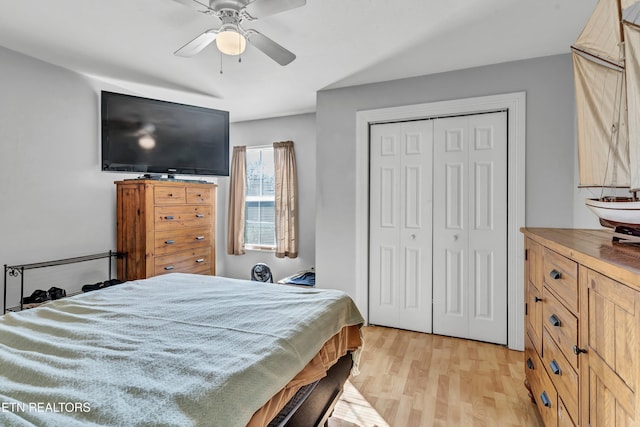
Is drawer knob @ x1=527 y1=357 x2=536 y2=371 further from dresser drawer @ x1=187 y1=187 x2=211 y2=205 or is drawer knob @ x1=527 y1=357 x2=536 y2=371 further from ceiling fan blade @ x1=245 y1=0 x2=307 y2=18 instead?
dresser drawer @ x1=187 y1=187 x2=211 y2=205

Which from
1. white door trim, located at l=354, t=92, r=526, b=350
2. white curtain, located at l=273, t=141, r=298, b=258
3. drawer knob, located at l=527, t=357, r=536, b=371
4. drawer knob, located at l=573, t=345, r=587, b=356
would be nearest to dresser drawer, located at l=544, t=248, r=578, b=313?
drawer knob, located at l=573, t=345, r=587, b=356

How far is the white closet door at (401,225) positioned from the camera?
3139mm

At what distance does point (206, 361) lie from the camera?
3.32 ft

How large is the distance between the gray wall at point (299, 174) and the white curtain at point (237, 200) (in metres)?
0.16

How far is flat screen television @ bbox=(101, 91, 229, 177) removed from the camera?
318 centimetres

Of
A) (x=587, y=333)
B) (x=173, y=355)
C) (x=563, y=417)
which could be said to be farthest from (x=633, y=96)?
(x=173, y=355)

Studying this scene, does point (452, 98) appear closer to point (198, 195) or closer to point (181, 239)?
point (198, 195)

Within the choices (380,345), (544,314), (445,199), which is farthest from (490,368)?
(445,199)

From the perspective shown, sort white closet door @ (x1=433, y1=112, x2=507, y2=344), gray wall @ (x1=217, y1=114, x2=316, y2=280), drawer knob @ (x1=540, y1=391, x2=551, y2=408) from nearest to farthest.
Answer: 1. drawer knob @ (x1=540, y1=391, x2=551, y2=408)
2. white closet door @ (x1=433, y1=112, x2=507, y2=344)
3. gray wall @ (x1=217, y1=114, x2=316, y2=280)

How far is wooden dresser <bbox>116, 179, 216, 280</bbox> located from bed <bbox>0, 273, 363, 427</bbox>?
62.7 inches

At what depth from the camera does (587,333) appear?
42.4 inches

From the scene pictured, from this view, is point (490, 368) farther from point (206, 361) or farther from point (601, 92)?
point (206, 361)

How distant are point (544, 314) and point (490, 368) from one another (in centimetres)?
112

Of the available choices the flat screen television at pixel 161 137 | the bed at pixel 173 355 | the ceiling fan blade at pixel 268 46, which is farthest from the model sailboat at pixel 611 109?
the flat screen television at pixel 161 137
